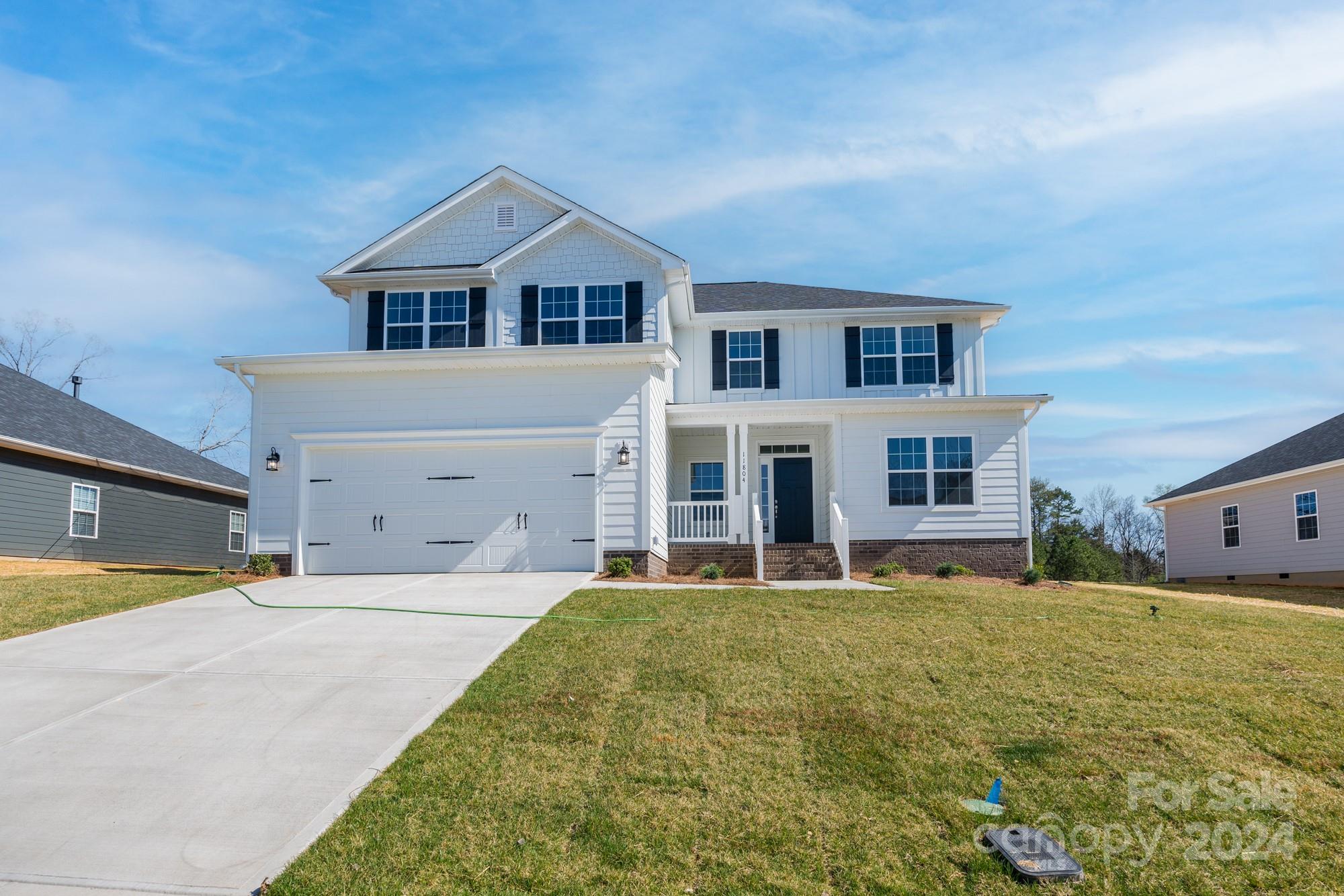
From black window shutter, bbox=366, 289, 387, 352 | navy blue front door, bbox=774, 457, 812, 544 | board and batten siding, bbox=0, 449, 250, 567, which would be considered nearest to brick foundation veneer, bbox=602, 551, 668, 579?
navy blue front door, bbox=774, 457, 812, 544

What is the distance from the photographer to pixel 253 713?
6871 millimetres

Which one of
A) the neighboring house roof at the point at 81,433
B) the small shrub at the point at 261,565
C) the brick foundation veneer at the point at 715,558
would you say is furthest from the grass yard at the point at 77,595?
the brick foundation veneer at the point at 715,558

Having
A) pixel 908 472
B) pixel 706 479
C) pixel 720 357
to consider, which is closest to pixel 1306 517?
pixel 908 472

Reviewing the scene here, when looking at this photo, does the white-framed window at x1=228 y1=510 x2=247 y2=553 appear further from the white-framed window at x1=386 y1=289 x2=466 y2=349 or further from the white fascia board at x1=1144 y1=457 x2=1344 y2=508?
the white fascia board at x1=1144 y1=457 x2=1344 y2=508

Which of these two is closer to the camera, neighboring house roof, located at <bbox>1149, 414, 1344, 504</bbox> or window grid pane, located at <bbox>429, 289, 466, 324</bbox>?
window grid pane, located at <bbox>429, 289, 466, 324</bbox>

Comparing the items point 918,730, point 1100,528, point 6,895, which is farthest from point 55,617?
point 1100,528

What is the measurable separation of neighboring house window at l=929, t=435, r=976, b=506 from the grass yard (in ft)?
42.9

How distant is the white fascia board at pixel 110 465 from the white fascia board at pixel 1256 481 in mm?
26493

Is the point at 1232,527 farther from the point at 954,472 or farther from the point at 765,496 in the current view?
the point at 765,496

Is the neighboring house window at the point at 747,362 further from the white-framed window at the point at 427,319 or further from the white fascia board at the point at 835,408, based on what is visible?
the white-framed window at the point at 427,319

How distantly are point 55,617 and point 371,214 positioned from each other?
40.0ft

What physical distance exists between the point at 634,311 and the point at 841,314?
193 inches

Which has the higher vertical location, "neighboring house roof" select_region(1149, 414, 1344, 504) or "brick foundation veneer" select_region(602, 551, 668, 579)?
"neighboring house roof" select_region(1149, 414, 1344, 504)

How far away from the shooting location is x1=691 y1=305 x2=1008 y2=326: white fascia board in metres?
19.2
